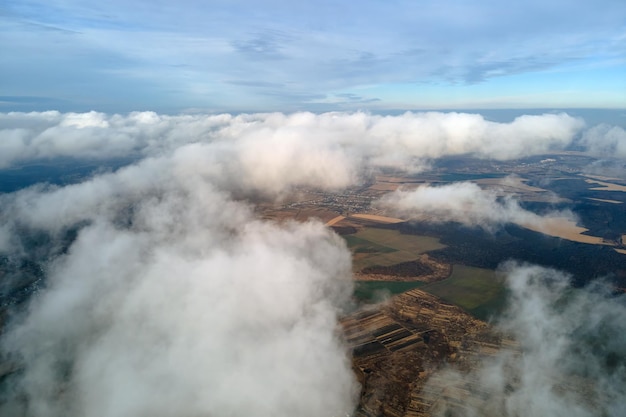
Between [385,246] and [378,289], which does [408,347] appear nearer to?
[378,289]

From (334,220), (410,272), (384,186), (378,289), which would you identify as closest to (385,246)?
(410,272)

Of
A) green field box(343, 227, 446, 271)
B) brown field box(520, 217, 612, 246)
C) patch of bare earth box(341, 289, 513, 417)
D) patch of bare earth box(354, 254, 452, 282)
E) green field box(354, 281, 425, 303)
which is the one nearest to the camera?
patch of bare earth box(341, 289, 513, 417)

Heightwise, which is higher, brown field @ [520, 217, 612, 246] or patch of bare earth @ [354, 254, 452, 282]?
brown field @ [520, 217, 612, 246]

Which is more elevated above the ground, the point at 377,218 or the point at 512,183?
the point at 512,183

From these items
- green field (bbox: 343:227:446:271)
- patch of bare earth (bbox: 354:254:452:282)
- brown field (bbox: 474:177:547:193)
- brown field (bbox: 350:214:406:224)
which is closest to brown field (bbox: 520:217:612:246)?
green field (bbox: 343:227:446:271)

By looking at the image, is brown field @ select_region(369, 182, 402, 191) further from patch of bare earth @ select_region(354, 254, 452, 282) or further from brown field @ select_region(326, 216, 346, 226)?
patch of bare earth @ select_region(354, 254, 452, 282)
